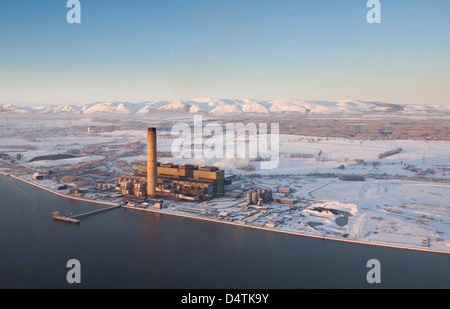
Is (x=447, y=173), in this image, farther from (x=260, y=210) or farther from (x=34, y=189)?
(x=34, y=189)

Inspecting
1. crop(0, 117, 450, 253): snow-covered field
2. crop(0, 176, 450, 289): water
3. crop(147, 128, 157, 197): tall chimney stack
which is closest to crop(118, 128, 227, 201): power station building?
crop(147, 128, 157, 197): tall chimney stack

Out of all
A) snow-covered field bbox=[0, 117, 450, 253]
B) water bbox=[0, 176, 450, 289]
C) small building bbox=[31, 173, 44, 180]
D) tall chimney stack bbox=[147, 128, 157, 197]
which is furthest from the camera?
small building bbox=[31, 173, 44, 180]

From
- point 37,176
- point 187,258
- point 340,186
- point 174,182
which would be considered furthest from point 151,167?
point 340,186

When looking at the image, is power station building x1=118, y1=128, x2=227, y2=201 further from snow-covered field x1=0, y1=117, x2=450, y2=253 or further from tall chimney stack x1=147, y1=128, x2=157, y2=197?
snow-covered field x1=0, y1=117, x2=450, y2=253

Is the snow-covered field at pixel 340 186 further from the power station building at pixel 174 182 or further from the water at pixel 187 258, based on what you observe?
the water at pixel 187 258

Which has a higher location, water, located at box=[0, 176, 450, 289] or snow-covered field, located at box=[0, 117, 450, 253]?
snow-covered field, located at box=[0, 117, 450, 253]

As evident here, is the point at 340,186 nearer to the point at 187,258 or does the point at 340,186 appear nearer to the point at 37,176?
the point at 187,258

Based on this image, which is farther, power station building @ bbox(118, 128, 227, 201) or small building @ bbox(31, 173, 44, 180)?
small building @ bbox(31, 173, 44, 180)
